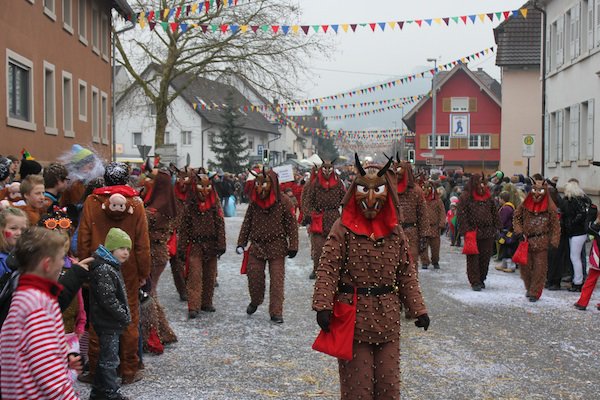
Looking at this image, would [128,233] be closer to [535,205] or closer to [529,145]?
[535,205]

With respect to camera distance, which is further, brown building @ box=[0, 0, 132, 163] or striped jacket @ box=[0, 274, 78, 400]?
brown building @ box=[0, 0, 132, 163]

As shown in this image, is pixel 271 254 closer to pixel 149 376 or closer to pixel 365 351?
pixel 149 376

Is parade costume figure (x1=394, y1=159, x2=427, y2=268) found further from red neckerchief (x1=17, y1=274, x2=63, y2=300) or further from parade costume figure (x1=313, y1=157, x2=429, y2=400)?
red neckerchief (x1=17, y1=274, x2=63, y2=300)

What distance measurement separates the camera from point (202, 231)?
966cm

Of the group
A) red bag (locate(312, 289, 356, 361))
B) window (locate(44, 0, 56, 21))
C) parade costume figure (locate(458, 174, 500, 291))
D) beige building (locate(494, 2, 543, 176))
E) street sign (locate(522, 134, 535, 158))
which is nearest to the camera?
red bag (locate(312, 289, 356, 361))

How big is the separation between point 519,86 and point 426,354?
39.3 meters

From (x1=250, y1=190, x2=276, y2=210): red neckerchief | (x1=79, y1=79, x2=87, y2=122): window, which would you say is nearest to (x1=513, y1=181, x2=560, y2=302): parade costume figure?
(x1=250, y1=190, x2=276, y2=210): red neckerchief

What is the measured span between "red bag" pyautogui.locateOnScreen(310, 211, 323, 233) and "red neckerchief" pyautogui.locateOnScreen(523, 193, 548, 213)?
11.0 ft

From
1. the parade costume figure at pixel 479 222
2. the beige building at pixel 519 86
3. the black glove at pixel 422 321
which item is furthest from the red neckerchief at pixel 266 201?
the beige building at pixel 519 86

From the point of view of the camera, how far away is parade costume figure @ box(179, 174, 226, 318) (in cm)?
959

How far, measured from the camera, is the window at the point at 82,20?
78.9ft

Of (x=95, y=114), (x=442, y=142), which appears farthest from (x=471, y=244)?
(x=442, y=142)

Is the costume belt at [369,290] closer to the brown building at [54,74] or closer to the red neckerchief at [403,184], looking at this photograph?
the red neckerchief at [403,184]

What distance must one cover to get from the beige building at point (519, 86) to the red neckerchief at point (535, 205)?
30636 mm
